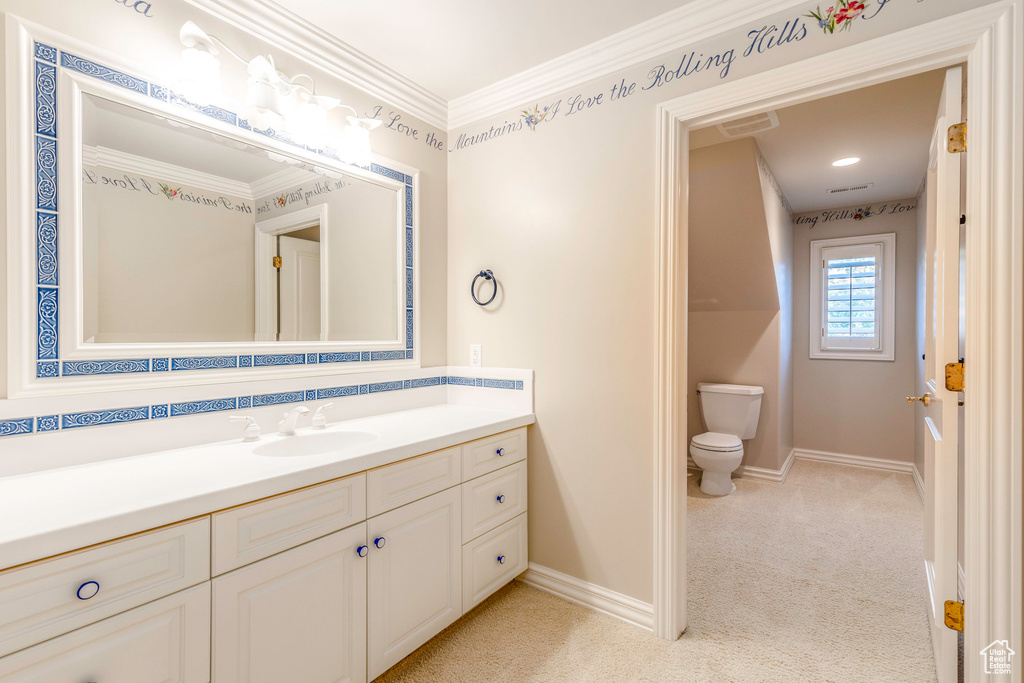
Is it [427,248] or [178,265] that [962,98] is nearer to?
[427,248]

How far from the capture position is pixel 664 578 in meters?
1.88

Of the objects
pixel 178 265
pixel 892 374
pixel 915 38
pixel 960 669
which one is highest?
pixel 915 38

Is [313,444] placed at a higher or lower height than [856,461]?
higher

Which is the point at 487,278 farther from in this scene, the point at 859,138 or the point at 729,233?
the point at 859,138

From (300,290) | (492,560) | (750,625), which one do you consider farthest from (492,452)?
(750,625)

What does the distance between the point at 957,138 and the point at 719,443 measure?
2416 millimetres

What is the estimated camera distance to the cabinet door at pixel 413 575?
153 centimetres

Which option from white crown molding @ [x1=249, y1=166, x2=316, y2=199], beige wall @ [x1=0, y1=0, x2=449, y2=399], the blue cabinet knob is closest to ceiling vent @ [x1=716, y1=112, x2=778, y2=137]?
beige wall @ [x1=0, y1=0, x2=449, y2=399]

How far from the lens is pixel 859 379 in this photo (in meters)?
4.16

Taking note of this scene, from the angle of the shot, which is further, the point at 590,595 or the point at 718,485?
the point at 718,485

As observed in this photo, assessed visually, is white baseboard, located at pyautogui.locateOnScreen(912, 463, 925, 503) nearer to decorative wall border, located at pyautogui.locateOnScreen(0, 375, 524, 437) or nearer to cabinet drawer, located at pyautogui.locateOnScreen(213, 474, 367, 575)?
decorative wall border, located at pyautogui.locateOnScreen(0, 375, 524, 437)

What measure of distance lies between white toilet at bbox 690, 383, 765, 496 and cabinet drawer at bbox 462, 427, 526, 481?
1773 millimetres

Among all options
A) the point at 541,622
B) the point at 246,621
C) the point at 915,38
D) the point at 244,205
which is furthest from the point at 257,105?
the point at 541,622

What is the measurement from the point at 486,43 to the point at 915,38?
1474 mm
